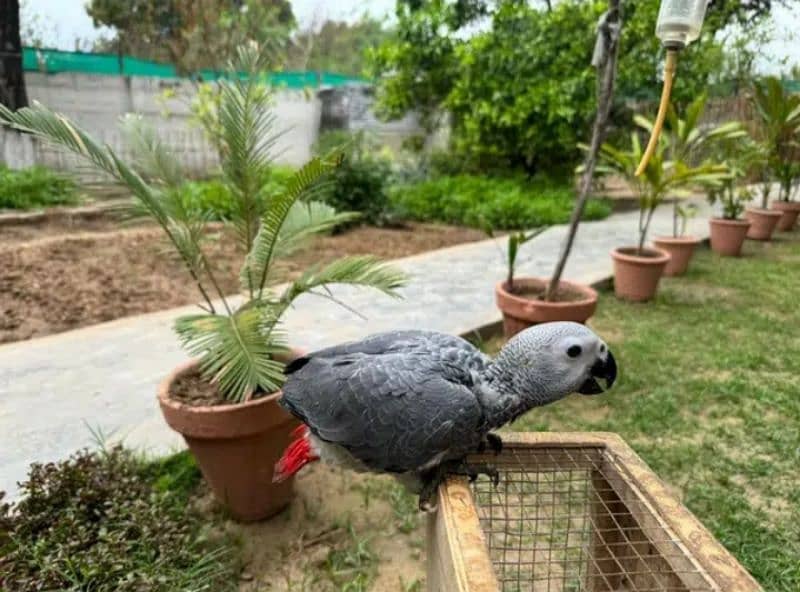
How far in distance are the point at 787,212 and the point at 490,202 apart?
415 cm

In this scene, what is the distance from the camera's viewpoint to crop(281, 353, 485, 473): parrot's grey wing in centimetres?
128

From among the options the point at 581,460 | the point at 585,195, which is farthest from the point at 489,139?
the point at 581,460

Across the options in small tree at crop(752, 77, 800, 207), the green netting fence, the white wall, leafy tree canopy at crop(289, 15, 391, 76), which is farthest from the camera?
leafy tree canopy at crop(289, 15, 391, 76)

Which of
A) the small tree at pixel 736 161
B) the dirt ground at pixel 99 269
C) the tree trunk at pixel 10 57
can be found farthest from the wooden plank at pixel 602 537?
the tree trunk at pixel 10 57

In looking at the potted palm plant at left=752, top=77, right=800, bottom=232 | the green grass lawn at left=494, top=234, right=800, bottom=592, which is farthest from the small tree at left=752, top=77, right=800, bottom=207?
the green grass lawn at left=494, top=234, right=800, bottom=592

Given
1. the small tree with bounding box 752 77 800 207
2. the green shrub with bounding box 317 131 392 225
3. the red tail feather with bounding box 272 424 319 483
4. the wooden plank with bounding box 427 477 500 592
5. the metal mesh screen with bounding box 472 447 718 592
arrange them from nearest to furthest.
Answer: the wooden plank with bounding box 427 477 500 592 < the metal mesh screen with bounding box 472 447 718 592 < the red tail feather with bounding box 272 424 319 483 < the small tree with bounding box 752 77 800 207 < the green shrub with bounding box 317 131 392 225

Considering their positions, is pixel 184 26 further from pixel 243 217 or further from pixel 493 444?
pixel 493 444

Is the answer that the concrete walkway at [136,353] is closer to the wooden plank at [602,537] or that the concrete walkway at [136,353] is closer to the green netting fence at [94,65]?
the wooden plank at [602,537]

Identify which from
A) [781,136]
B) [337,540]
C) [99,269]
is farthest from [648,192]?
[99,269]

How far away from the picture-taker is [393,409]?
4.33ft

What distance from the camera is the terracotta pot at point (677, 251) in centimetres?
514

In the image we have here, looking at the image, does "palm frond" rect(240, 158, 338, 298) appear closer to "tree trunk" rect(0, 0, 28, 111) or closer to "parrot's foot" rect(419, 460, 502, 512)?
"parrot's foot" rect(419, 460, 502, 512)

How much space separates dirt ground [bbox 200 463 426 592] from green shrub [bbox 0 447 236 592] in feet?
0.46

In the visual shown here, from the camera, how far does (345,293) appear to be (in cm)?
455
